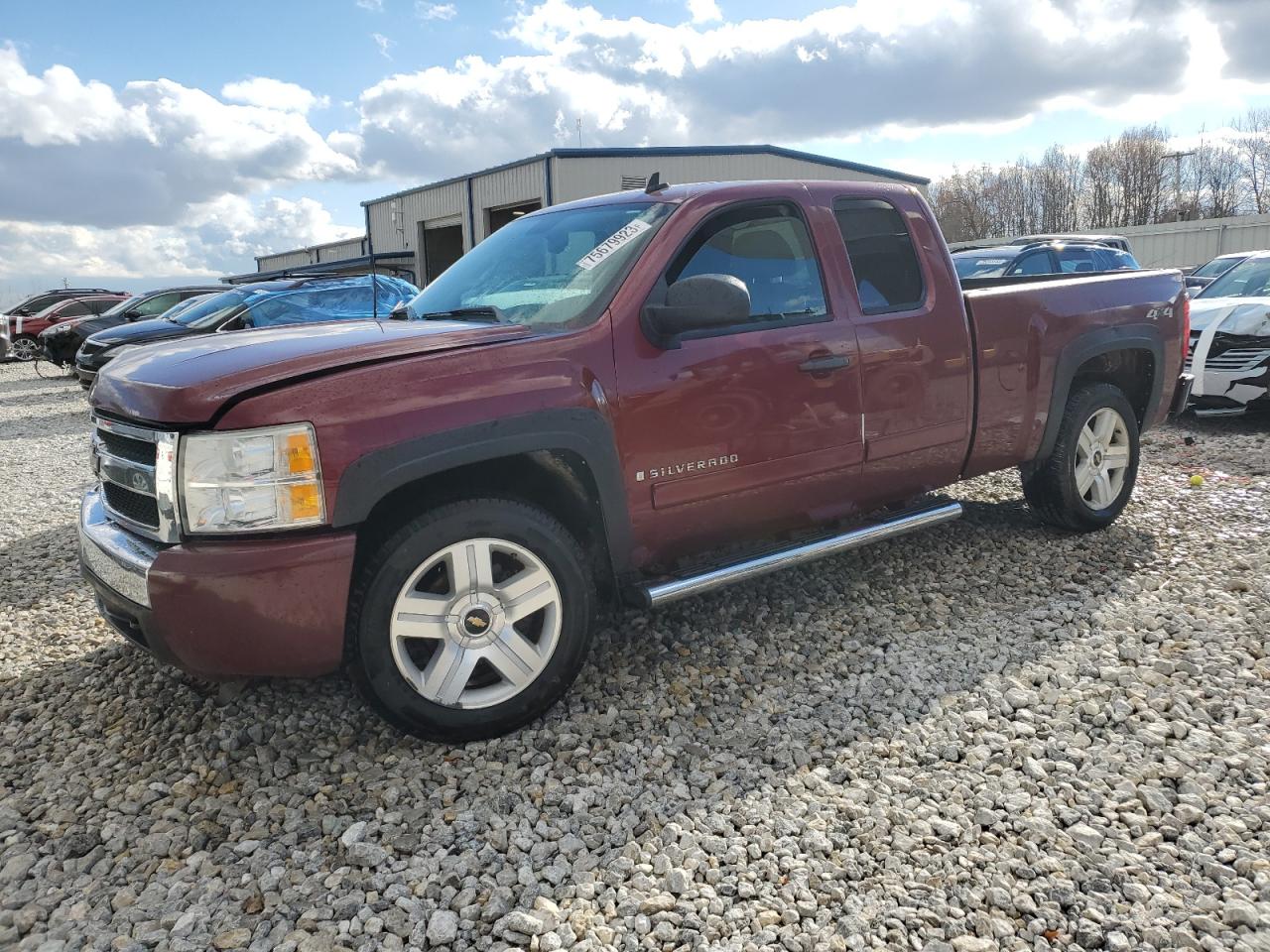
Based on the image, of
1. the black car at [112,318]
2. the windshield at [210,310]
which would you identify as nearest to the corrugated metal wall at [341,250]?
the black car at [112,318]

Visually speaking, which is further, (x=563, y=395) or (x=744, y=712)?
(x=744, y=712)

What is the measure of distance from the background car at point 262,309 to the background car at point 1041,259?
645 cm

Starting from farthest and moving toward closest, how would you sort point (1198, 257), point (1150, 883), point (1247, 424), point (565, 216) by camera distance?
point (1198, 257), point (1247, 424), point (565, 216), point (1150, 883)

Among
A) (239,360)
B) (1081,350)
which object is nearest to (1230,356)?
(1081,350)

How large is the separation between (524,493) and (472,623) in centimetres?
58

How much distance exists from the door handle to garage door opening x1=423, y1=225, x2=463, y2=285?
31108 millimetres

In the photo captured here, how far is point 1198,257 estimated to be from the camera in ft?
121

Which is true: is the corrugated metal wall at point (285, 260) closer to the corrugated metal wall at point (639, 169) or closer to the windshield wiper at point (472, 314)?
the corrugated metal wall at point (639, 169)

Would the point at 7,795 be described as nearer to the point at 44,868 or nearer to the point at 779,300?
the point at 44,868

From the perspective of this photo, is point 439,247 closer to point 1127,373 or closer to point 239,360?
point 1127,373

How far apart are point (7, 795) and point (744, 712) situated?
99.1 inches

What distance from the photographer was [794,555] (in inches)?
146

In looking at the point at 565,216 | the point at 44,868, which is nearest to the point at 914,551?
the point at 565,216

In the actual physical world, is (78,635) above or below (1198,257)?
below
